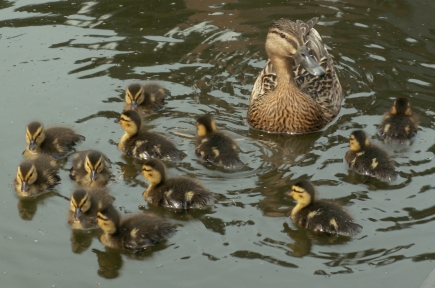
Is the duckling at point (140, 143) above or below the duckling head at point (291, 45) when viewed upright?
below

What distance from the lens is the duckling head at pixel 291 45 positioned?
7.31m

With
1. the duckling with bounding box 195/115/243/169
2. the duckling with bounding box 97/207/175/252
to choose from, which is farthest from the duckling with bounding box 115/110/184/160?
the duckling with bounding box 97/207/175/252

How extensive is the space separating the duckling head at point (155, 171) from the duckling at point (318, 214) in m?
0.99

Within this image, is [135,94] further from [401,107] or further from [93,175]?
[401,107]

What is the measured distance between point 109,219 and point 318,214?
4.72ft

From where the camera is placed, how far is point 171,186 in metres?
6.25

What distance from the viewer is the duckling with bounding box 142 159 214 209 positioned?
6.19 meters

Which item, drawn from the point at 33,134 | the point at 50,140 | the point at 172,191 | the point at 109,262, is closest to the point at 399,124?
the point at 172,191

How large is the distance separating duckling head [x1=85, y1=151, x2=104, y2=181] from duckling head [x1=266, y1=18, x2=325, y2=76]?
197 centimetres

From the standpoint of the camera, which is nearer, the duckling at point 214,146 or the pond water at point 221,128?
the pond water at point 221,128

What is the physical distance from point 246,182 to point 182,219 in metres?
0.65

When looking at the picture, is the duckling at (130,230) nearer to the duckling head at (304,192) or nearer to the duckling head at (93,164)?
the duckling head at (93,164)

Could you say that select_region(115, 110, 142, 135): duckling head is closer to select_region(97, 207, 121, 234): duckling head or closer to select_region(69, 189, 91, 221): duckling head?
select_region(69, 189, 91, 221): duckling head

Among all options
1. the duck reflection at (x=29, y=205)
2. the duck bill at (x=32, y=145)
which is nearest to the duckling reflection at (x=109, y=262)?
the duck reflection at (x=29, y=205)
